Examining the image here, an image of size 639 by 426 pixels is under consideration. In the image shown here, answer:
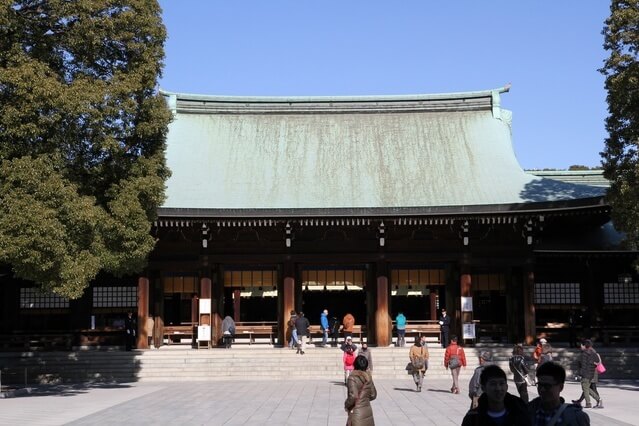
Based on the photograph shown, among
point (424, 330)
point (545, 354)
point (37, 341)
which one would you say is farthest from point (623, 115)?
point (37, 341)

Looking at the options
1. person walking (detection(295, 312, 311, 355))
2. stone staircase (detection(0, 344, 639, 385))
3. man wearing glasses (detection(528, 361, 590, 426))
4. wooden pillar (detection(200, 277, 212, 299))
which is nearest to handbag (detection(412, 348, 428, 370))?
stone staircase (detection(0, 344, 639, 385))

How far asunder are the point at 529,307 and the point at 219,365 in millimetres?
10320

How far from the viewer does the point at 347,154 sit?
1163 inches

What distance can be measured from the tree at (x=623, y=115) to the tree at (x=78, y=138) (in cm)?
1166

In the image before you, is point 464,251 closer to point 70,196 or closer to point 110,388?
point 110,388

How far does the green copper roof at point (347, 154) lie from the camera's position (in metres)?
27.0

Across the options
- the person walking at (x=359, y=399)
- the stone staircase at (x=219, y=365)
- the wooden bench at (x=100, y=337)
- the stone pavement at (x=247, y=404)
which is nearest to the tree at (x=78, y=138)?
the stone pavement at (x=247, y=404)

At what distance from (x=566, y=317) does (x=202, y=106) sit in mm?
16203

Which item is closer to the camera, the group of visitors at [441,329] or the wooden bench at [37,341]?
the wooden bench at [37,341]

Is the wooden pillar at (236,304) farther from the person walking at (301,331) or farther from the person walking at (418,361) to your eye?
the person walking at (418,361)

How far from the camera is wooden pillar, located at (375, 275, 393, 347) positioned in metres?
26.1

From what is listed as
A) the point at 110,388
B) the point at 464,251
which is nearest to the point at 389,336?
the point at 464,251

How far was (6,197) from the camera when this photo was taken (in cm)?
1648

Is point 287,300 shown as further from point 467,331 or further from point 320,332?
point 467,331
